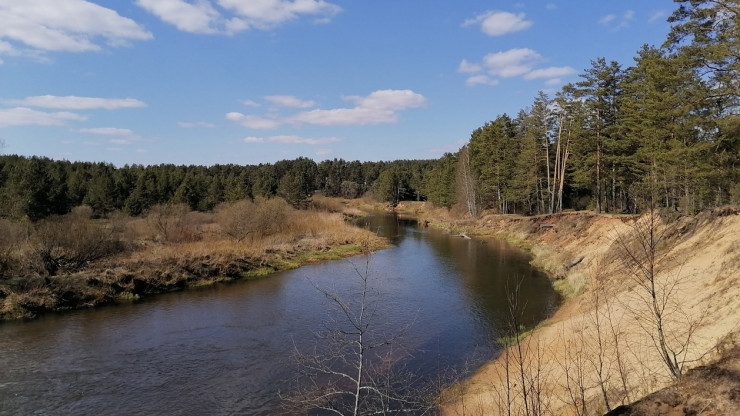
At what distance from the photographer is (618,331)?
1256cm

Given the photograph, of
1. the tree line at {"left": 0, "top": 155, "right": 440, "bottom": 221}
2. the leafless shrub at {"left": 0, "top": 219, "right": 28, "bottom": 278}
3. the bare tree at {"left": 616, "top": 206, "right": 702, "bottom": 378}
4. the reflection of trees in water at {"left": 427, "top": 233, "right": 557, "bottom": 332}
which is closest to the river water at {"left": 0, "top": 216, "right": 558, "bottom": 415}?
the reflection of trees in water at {"left": 427, "top": 233, "right": 557, "bottom": 332}

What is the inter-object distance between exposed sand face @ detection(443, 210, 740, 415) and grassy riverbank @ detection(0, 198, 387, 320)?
701 cm

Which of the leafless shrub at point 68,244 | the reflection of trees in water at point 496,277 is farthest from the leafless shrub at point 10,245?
the reflection of trees in water at point 496,277

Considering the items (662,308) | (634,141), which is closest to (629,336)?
(662,308)

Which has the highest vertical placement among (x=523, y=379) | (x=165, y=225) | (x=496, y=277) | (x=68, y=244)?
(x=165, y=225)

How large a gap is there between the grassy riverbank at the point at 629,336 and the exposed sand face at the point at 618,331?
47 millimetres

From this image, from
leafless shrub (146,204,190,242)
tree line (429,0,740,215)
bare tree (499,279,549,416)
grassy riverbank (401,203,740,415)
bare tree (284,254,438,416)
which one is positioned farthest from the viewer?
leafless shrub (146,204,190,242)

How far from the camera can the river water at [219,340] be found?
13570mm

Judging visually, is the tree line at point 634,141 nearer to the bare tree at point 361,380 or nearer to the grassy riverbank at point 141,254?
the bare tree at point 361,380

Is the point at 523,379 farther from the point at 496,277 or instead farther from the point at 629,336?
the point at 496,277

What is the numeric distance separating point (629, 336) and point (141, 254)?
30293 mm

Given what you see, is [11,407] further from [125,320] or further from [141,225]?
[141,225]

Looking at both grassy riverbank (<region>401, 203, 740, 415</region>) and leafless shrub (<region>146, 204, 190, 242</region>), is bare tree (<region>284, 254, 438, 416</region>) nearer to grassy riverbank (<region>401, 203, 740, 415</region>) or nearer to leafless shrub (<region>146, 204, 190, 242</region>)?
grassy riverbank (<region>401, 203, 740, 415</region>)

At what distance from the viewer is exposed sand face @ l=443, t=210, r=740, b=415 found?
959cm
